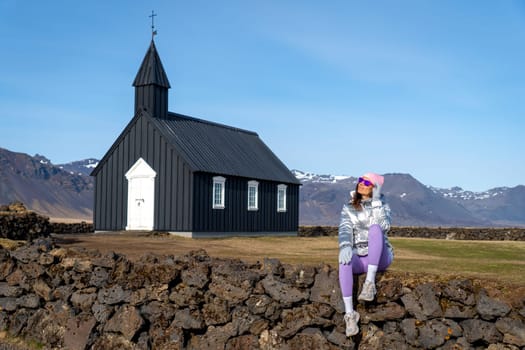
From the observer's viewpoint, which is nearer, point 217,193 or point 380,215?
point 380,215

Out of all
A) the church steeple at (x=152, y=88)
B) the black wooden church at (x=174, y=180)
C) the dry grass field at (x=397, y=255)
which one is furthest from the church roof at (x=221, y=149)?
the dry grass field at (x=397, y=255)

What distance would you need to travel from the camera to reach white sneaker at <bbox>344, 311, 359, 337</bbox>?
9664 millimetres

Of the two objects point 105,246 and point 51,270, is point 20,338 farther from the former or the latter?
point 105,246

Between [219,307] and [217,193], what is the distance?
73.2ft

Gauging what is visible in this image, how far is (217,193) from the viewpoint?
33.3 metres

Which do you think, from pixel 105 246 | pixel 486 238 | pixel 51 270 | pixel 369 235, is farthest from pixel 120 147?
pixel 486 238

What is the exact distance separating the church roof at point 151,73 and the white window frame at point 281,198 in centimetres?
925

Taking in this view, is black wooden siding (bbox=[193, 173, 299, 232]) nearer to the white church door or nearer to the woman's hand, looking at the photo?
the white church door

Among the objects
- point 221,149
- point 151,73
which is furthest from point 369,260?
point 221,149

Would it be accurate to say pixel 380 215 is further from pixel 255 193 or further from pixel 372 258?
pixel 255 193

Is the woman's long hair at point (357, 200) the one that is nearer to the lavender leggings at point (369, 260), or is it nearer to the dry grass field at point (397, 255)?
the lavender leggings at point (369, 260)

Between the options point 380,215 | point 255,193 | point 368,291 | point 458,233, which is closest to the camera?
point 368,291

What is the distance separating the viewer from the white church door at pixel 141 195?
33.1 m

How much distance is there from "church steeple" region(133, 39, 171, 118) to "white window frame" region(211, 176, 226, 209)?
5.16 m
